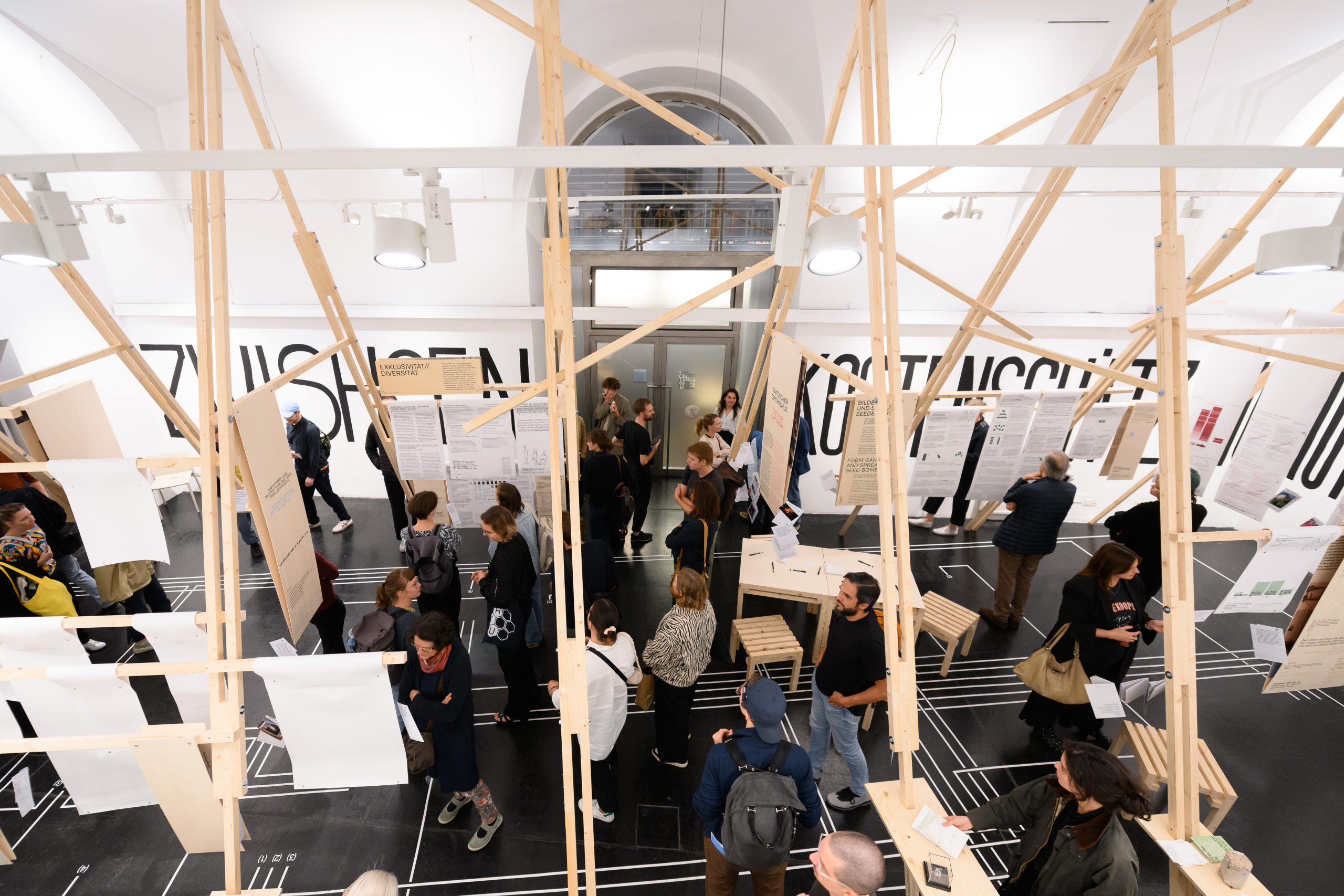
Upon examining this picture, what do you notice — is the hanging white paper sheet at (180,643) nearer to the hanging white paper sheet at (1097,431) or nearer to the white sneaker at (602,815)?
the white sneaker at (602,815)

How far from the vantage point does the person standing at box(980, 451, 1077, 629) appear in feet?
15.4

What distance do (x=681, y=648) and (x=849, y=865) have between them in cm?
138

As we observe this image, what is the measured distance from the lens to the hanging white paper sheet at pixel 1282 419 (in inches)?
189

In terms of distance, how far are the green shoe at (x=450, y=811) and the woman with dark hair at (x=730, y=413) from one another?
430cm

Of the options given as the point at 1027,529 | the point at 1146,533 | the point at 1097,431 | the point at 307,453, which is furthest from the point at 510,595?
the point at 1097,431

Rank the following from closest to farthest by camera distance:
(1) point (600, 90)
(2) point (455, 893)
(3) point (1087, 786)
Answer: (3) point (1087, 786) < (2) point (455, 893) < (1) point (600, 90)

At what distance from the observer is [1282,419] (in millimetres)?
5023

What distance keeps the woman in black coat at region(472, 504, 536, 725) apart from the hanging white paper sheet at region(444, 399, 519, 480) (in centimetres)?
127

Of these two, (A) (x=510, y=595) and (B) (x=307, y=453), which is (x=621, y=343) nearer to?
(A) (x=510, y=595)

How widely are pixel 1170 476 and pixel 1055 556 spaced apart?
4313 mm

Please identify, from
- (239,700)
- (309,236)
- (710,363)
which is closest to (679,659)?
(239,700)

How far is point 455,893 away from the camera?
321 cm

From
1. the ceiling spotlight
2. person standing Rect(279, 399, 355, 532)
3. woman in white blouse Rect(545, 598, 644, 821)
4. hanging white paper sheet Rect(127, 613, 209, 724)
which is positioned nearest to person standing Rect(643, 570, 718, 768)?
woman in white blouse Rect(545, 598, 644, 821)

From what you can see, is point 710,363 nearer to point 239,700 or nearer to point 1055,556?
point 1055,556
